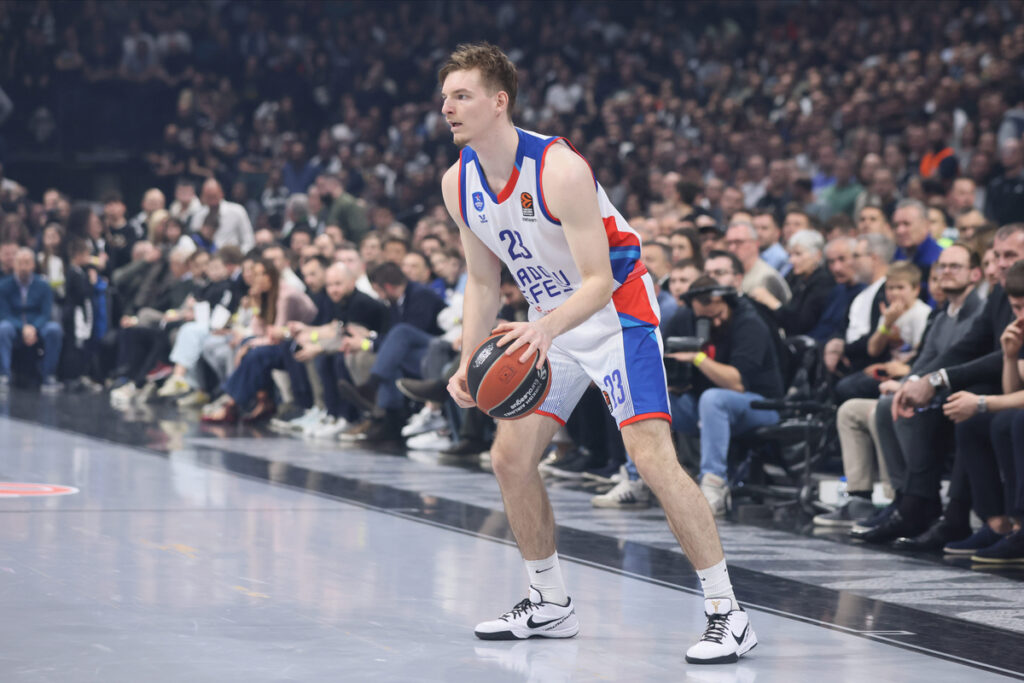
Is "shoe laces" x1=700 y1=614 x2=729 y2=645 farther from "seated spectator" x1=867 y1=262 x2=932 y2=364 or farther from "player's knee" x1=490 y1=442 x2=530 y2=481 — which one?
"seated spectator" x1=867 y1=262 x2=932 y2=364

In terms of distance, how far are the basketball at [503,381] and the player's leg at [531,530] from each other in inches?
8.2

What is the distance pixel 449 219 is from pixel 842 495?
273 inches

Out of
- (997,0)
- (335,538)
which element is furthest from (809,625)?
(997,0)

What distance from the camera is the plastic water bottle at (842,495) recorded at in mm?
6769

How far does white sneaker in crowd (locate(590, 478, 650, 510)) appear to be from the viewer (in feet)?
22.9

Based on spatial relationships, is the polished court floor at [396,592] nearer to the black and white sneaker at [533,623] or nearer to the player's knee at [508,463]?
the black and white sneaker at [533,623]

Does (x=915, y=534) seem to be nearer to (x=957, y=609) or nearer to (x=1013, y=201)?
(x=957, y=609)

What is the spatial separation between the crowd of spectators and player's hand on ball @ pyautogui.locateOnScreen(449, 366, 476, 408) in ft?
8.33

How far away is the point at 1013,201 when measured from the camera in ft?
30.7

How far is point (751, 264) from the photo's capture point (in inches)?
330

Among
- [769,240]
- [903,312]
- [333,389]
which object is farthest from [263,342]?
[903,312]

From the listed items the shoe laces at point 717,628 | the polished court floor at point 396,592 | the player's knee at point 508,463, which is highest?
the player's knee at point 508,463

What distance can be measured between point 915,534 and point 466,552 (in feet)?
6.29

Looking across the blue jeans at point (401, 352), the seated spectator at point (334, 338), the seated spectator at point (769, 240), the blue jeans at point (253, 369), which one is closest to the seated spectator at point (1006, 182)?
the seated spectator at point (769, 240)
